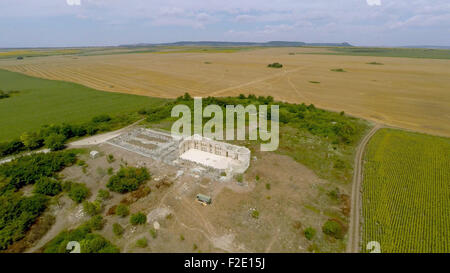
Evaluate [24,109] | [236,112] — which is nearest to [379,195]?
[236,112]

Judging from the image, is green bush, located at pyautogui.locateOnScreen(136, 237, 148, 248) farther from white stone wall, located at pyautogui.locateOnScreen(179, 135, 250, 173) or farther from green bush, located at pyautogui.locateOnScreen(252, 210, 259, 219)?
Answer: white stone wall, located at pyautogui.locateOnScreen(179, 135, 250, 173)

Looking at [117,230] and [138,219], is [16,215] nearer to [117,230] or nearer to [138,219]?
[117,230]

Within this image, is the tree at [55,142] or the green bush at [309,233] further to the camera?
the tree at [55,142]

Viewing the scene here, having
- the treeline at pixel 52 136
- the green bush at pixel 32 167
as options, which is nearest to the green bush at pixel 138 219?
the green bush at pixel 32 167

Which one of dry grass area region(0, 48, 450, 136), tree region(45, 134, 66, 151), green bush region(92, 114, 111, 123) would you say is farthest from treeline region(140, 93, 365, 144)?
tree region(45, 134, 66, 151)

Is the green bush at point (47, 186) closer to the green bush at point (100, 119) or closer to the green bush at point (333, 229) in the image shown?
the green bush at point (100, 119)
